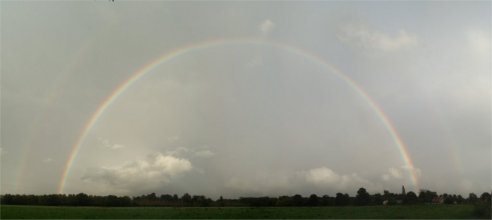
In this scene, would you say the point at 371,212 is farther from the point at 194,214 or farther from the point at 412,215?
the point at 194,214

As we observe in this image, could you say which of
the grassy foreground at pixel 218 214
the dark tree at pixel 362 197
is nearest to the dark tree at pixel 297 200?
the dark tree at pixel 362 197

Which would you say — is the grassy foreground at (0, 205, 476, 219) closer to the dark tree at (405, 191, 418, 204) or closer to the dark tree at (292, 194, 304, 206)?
the dark tree at (292, 194, 304, 206)

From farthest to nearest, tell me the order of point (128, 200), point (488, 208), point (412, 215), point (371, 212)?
Answer: point (128, 200)
point (371, 212)
point (412, 215)
point (488, 208)

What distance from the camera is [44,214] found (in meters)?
69.7

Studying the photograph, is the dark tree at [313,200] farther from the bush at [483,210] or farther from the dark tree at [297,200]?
the bush at [483,210]

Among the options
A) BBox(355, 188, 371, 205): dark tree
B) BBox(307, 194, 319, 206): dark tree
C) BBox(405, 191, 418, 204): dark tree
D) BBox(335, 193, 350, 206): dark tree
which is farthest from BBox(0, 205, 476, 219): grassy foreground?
BBox(405, 191, 418, 204): dark tree

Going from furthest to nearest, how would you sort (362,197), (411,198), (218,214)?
(411,198)
(362,197)
(218,214)

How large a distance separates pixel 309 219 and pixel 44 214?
4015 cm

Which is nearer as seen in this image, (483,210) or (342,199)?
(483,210)

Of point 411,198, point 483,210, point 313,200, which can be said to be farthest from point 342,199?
point 483,210

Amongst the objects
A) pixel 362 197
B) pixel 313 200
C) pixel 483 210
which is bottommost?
pixel 483 210

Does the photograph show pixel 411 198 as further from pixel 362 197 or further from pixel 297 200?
pixel 297 200

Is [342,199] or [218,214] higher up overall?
[342,199]

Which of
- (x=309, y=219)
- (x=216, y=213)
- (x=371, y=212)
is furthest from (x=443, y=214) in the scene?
(x=216, y=213)
